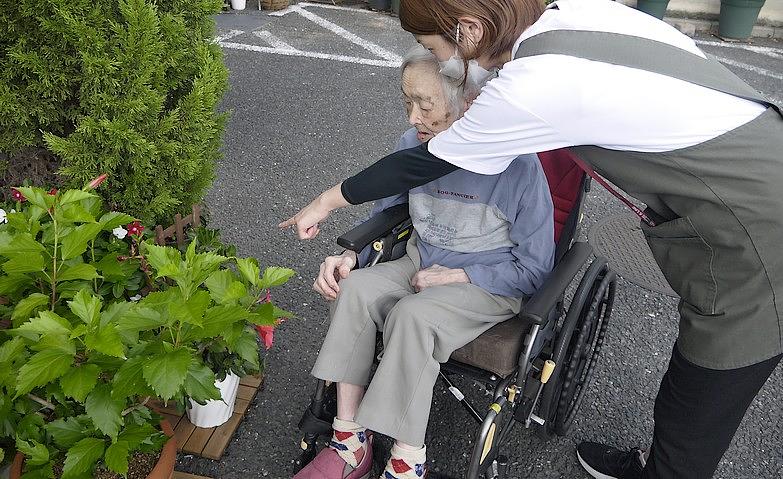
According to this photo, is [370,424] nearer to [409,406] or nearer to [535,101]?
[409,406]

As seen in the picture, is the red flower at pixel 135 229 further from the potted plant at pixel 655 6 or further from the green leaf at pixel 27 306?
the potted plant at pixel 655 6

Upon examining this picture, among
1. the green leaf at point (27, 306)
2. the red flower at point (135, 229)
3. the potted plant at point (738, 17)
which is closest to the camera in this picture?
the green leaf at point (27, 306)

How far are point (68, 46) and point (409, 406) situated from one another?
4.52 feet

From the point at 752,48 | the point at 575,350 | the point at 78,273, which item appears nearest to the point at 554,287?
the point at 575,350

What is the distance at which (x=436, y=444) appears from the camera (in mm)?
2330

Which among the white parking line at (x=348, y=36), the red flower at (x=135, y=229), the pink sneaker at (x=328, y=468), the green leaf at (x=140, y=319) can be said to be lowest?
the white parking line at (x=348, y=36)

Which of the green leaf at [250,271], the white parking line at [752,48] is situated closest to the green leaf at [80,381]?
the green leaf at [250,271]

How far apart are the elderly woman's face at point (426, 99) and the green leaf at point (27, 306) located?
3.38ft

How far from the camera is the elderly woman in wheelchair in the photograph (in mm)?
1826

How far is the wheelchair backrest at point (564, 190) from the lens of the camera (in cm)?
208

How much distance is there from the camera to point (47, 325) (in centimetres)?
123

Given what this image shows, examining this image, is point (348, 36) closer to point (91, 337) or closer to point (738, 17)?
point (738, 17)

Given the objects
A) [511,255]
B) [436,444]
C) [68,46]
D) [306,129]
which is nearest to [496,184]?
[511,255]

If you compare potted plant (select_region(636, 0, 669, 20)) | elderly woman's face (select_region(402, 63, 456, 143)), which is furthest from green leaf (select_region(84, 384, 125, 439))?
potted plant (select_region(636, 0, 669, 20))
